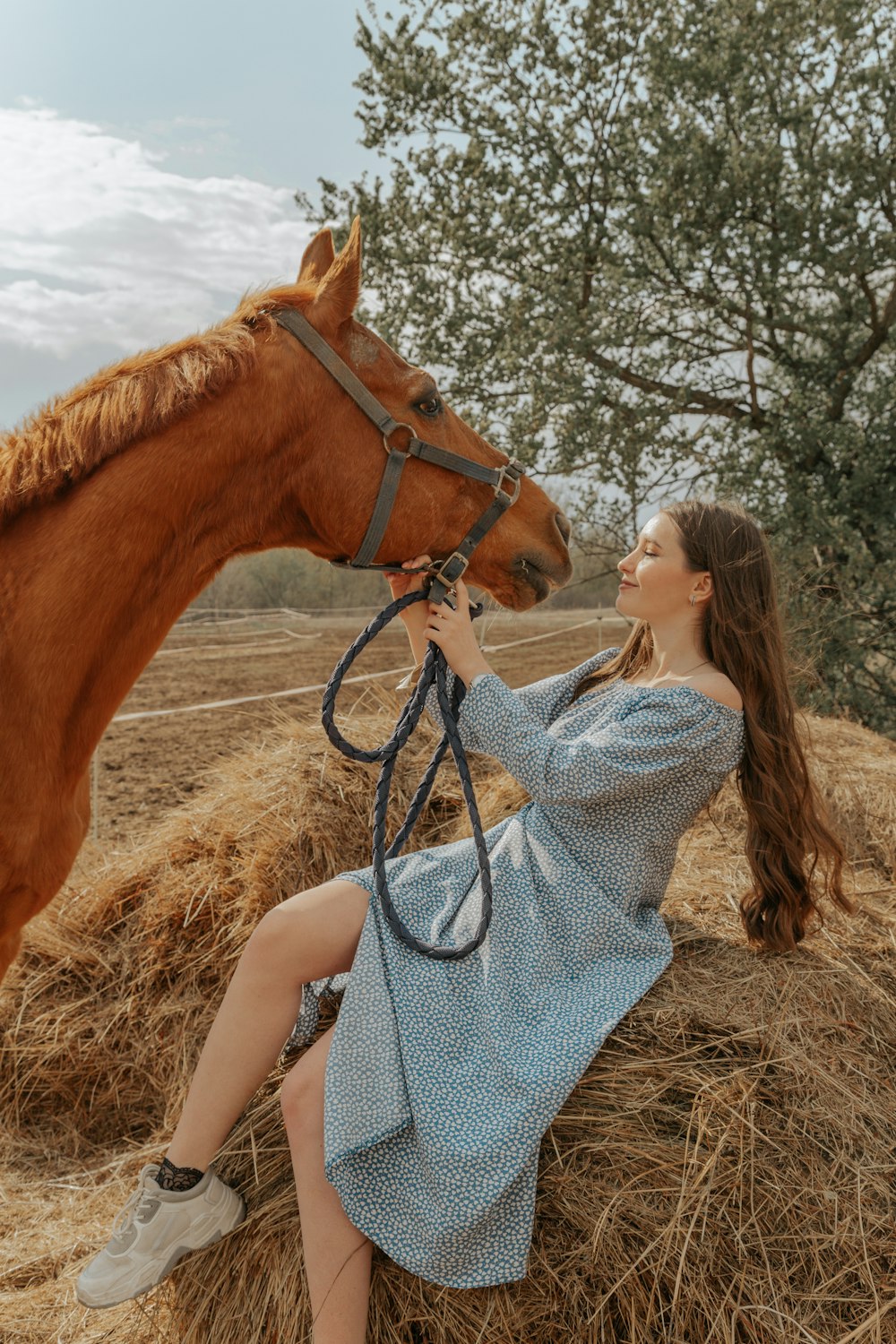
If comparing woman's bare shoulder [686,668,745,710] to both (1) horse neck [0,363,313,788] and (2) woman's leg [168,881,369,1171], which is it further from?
(1) horse neck [0,363,313,788]

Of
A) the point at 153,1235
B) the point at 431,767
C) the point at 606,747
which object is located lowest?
the point at 153,1235

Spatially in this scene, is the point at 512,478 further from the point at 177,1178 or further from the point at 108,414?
the point at 177,1178

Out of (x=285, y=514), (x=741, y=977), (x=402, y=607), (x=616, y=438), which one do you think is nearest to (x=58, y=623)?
(x=285, y=514)

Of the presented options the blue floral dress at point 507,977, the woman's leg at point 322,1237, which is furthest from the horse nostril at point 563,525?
the woman's leg at point 322,1237

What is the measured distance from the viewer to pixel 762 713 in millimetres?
2141

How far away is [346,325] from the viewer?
1.88m

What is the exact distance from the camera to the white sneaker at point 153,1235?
163cm

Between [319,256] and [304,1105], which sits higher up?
[319,256]

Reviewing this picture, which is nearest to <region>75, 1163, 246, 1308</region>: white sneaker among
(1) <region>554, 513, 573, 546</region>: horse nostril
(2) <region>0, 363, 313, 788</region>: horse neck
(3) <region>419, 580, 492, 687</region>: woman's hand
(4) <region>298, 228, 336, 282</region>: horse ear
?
(2) <region>0, 363, 313, 788</region>: horse neck

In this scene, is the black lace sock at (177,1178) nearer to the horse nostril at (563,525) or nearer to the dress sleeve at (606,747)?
the dress sleeve at (606,747)

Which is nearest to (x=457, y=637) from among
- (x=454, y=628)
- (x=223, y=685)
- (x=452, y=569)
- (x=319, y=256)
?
(x=454, y=628)

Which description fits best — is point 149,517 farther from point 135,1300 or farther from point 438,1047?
point 135,1300

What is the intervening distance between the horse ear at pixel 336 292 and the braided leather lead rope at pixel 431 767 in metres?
0.61

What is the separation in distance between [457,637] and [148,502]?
71 centimetres
